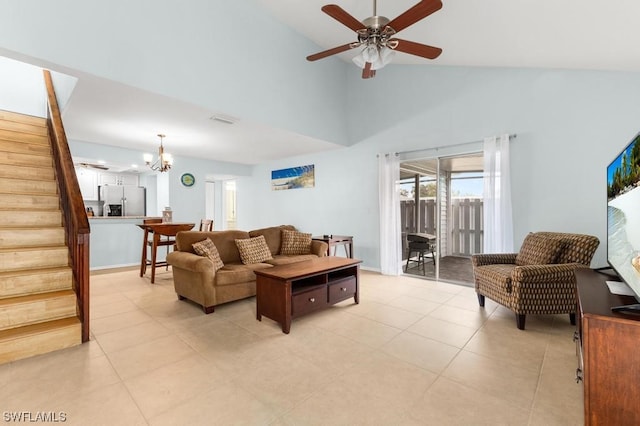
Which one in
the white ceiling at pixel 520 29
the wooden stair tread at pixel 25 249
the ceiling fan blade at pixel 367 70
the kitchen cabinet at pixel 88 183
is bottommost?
the wooden stair tread at pixel 25 249

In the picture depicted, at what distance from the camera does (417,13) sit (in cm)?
208

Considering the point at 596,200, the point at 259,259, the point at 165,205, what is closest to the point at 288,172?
the point at 165,205

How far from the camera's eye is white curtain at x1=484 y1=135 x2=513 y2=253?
3859 millimetres

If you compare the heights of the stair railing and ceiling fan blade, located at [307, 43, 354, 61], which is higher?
ceiling fan blade, located at [307, 43, 354, 61]

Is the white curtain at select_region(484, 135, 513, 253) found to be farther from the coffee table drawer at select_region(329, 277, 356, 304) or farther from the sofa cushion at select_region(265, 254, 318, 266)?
the sofa cushion at select_region(265, 254, 318, 266)

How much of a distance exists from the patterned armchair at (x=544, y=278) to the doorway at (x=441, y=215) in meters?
1.44

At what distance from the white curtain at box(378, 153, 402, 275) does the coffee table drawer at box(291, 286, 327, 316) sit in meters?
2.25

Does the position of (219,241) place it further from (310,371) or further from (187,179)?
(187,179)

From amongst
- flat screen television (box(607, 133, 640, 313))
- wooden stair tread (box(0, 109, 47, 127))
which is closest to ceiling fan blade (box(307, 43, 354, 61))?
flat screen television (box(607, 133, 640, 313))

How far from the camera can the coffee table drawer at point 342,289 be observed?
3.22m

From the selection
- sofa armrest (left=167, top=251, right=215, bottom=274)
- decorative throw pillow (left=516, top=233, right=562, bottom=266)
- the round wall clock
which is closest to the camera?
decorative throw pillow (left=516, top=233, right=562, bottom=266)

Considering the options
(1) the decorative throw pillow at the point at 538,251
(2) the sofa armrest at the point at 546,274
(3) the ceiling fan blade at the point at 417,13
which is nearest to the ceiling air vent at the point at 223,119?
(3) the ceiling fan blade at the point at 417,13

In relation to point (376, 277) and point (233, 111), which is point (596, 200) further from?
point (233, 111)

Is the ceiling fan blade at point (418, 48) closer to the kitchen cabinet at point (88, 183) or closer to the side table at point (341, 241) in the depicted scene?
the side table at point (341, 241)
